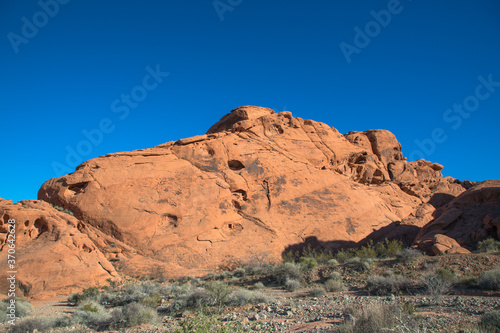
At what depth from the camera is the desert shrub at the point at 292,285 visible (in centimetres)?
1287

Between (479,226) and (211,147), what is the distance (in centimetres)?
1508

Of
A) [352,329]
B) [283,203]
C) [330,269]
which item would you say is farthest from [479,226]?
[352,329]

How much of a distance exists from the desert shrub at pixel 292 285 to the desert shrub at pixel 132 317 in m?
5.87

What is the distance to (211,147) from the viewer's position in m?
21.9

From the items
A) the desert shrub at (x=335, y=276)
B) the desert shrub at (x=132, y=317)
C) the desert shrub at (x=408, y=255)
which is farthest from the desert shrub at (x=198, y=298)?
the desert shrub at (x=408, y=255)

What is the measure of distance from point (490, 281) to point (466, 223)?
772 cm

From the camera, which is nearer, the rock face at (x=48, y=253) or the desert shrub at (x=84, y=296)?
the desert shrub at (x=84, y=296)

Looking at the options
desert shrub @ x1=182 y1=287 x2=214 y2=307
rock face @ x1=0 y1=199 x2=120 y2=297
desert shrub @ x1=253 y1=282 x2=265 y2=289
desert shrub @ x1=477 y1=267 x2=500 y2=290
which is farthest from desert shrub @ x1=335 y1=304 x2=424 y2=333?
rock face @ x1=0 y1=199 x2=120 y2=297

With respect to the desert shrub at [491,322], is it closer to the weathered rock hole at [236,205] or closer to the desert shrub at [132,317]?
the desert shrub at [132,317]

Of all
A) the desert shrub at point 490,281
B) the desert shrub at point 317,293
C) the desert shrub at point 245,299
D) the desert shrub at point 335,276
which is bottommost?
the desert shrub at point 490,281

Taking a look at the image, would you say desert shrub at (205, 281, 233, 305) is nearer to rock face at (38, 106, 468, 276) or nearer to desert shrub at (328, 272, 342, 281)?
desert shrub at (328, 272, 342, 281)

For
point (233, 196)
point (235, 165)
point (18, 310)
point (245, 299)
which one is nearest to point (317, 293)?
point (245, 299)

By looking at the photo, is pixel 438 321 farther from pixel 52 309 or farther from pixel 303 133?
pixel 303 133

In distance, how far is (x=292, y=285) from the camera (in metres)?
12.9
